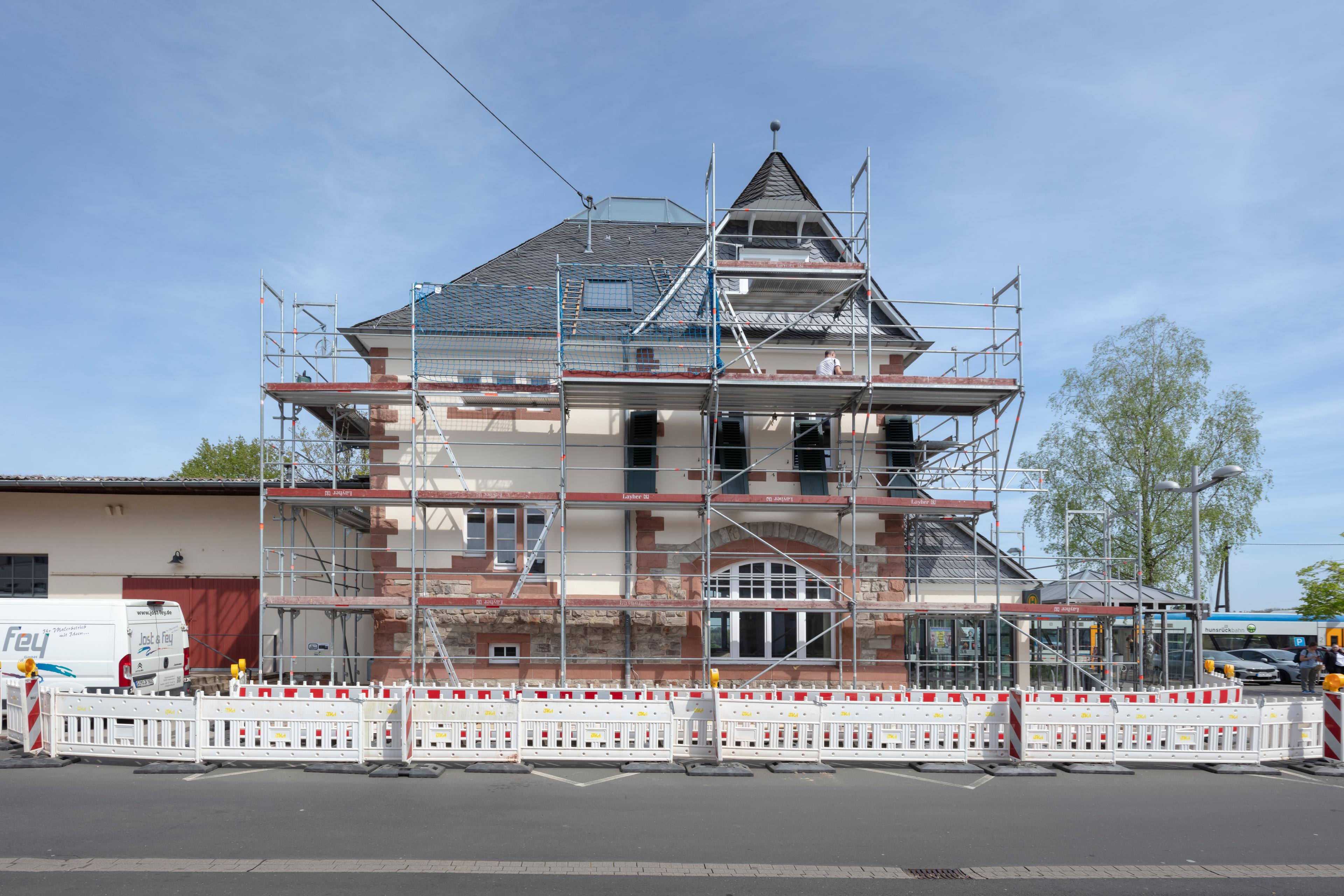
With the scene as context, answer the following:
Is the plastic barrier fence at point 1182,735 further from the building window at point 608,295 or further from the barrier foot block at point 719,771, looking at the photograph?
the building window at point 608,295

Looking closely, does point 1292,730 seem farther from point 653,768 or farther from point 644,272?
point 644,272

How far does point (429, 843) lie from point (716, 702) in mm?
4793

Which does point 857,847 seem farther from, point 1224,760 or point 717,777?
point 1224,760

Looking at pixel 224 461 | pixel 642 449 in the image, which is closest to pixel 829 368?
pixel 642 449

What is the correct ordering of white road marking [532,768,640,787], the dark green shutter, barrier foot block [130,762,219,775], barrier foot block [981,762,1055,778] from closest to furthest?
white road marking [532,768,640,787] → barrier foot block [130,762,219,775] → barrier foot block [981,762,1055,778] → the dark green shutter

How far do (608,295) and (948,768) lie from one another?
41.2 ft

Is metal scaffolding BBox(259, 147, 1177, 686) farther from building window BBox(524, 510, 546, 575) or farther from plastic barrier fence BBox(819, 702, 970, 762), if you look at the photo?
plastic barrier fence BBox(819, 702, 970, 762)

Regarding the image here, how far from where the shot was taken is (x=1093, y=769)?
1184 centimetres

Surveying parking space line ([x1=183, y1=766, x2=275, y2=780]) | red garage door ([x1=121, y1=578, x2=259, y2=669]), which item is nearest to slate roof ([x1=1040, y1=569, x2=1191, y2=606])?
parking space line ([x1=183, y1=766, x2=275, y2=780])


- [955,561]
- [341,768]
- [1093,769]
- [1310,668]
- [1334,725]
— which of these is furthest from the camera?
[1310,668]

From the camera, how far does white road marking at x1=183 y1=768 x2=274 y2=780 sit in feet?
35.1

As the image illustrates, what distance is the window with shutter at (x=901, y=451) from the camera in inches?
761

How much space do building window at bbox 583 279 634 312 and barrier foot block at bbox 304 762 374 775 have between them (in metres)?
11.3

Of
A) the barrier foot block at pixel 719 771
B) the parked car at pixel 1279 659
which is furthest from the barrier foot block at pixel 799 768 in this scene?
the parked car at pixel 1279 659
